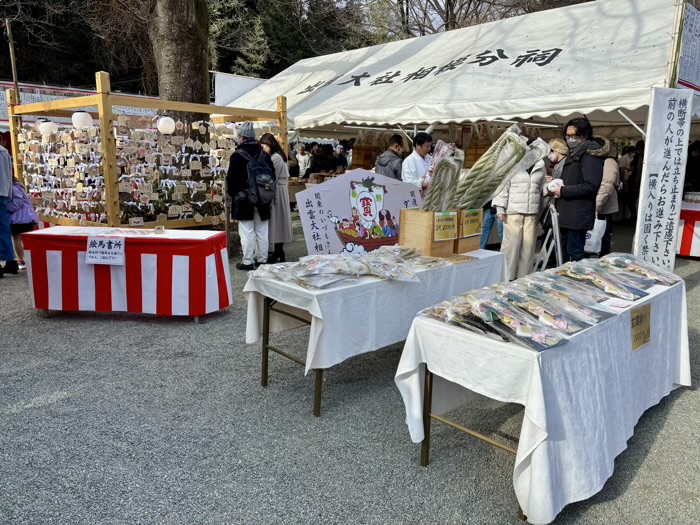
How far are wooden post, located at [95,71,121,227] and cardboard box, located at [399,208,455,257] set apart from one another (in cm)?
371

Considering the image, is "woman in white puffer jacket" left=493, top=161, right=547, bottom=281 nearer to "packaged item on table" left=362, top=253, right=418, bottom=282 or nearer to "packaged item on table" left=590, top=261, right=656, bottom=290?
"packaged item on table" left=590, top=261, right=656, bottom=290

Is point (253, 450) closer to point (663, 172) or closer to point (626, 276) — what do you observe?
point (626, 276)

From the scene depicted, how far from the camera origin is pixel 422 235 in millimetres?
3598

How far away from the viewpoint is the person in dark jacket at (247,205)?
6008 mm

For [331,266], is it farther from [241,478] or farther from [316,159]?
[316,159]

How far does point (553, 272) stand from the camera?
2932mm

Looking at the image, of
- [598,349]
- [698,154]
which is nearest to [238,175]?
[598,349]

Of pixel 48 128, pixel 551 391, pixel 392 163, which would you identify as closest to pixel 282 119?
pixel 392 163

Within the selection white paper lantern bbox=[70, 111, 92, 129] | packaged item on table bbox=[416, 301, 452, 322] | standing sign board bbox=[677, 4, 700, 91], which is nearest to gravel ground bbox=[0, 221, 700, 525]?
packaged item on table bbox=[416, 301, 452, 322]

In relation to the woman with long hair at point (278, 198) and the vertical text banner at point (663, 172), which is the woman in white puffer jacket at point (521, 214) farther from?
the woman with long hair at point (278, 198)

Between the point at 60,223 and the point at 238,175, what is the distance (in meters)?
A: 2.63

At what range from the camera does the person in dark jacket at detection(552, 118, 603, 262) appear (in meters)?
4.72

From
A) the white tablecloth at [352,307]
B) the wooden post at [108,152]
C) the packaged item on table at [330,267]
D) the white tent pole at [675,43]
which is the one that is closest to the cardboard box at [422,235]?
the white tablecloth at [352,307]

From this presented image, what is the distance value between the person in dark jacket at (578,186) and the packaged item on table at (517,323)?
9.72 feet
